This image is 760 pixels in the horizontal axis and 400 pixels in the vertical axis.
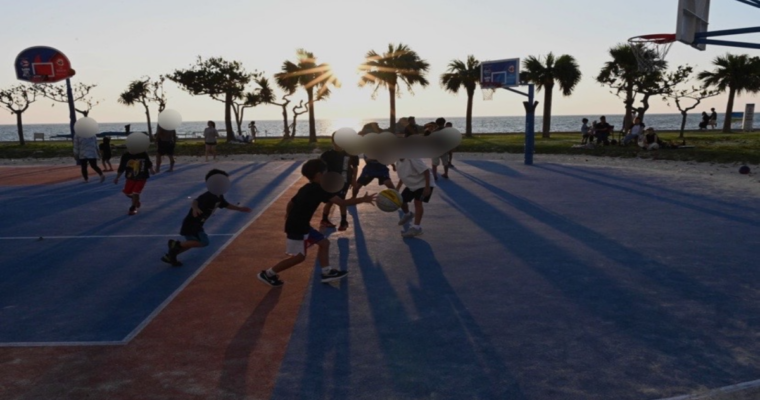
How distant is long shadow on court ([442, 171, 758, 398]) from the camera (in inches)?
180

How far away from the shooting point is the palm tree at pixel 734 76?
50781mm

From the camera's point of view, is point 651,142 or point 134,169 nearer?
point 134,169

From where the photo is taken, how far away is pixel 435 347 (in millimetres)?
5199

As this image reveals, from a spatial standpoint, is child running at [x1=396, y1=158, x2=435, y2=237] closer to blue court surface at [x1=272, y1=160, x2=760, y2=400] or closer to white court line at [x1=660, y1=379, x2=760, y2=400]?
blue court surface at [x1=272, y1=160, x2=760, y2=400]

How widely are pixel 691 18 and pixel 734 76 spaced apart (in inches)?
1654

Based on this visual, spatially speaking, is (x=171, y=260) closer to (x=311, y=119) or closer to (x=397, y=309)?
(x=397, y=309)

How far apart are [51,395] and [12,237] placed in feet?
23.1

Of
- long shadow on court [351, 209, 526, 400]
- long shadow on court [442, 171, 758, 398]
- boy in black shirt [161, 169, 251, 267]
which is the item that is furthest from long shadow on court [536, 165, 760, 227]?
boy in black shirt [161, 169, 251, 267]

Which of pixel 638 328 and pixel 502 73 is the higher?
pixel 502 73

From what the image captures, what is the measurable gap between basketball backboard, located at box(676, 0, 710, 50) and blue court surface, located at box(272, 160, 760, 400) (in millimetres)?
7023

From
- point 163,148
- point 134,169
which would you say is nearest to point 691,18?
point 134,169

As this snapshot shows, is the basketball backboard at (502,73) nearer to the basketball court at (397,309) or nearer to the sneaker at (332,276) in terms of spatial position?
the basketball court at (397,309)

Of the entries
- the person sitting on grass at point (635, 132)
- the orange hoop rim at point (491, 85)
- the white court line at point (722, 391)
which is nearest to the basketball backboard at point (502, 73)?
the orange hoop rim at point (491, 85)

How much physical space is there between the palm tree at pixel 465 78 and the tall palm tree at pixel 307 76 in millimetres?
10644
